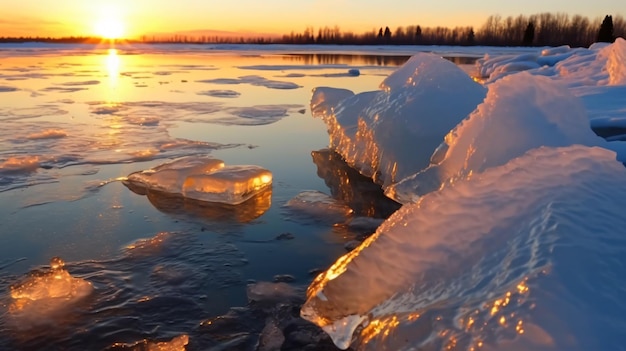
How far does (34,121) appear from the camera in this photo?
23.5ft

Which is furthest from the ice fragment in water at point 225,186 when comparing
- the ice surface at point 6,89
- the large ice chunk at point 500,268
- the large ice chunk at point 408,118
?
the ice surface at point 6,89

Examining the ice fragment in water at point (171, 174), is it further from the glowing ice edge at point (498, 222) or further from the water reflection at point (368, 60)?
the water reflection at point (368, 60)

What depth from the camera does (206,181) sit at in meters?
4.05

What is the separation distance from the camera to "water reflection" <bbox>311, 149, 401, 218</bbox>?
4027mm

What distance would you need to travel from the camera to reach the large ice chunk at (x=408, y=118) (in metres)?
4.43

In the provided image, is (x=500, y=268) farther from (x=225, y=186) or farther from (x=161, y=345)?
(x=225, y=186)

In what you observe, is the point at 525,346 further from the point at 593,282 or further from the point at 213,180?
the point at 213,180

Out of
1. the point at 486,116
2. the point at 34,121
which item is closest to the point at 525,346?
the point at 486,116

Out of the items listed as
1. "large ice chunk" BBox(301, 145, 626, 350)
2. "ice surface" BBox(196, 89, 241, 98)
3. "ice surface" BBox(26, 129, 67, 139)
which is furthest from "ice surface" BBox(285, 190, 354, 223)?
"ice surface" BBox(196, 89, 241, 98)

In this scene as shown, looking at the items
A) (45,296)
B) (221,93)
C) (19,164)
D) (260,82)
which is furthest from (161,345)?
(260,82)

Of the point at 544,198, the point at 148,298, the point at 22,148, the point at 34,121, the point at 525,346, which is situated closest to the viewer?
the point at 525,346

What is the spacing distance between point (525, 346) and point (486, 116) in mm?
1843

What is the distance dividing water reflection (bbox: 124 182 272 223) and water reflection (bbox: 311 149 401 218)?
2.29 ft

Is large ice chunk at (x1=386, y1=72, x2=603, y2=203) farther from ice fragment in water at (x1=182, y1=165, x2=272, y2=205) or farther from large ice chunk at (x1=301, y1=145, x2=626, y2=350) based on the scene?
Answer: ice fragment in water at (x1=182, y1=165, x2=272, y2=205)
